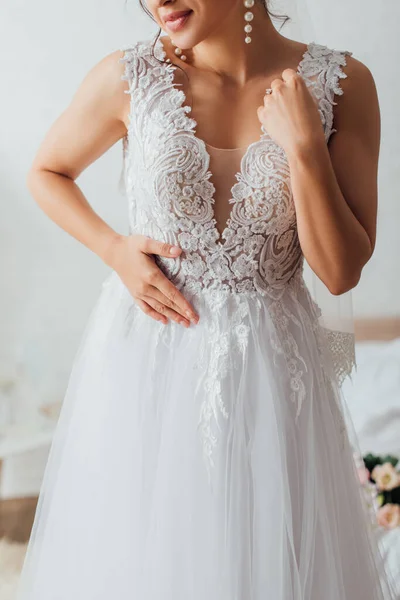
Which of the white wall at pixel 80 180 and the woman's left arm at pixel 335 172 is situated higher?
the white wall at pixel 80 180

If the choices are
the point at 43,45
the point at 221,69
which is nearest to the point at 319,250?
the point at 221,69

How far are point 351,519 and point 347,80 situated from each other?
698mm

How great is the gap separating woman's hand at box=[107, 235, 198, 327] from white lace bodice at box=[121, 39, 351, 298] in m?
0.03

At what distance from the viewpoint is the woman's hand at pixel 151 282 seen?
1181 millimetres

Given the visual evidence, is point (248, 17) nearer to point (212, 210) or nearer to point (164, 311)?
point (212, 210)

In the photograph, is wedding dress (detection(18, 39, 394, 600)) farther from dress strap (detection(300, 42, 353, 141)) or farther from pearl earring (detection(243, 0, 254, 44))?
pearl earring (detection(243, 0, 254, 44))

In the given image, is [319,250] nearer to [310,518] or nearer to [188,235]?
[188,235]

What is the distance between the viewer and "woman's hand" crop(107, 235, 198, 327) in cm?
118

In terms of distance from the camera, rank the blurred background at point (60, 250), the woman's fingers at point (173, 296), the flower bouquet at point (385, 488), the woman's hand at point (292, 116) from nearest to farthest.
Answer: the woman's hand at point (292, 116) → the woman's fingers at point (173, 296) → the flower bouquet at point (385, 488) → the blurred background at point (60, 250)

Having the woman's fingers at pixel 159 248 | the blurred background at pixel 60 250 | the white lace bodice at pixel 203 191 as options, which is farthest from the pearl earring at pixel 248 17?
the blurred background at pixel 60 250

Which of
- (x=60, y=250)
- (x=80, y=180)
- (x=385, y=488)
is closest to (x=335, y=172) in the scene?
(x=385, y=488)

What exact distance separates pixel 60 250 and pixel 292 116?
1.61 meters

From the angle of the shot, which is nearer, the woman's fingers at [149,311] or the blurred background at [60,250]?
the woman's fingers at [149,311]

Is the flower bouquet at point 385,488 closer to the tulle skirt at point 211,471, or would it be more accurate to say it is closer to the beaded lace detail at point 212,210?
the tulle skirt at point 211,471
